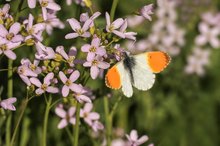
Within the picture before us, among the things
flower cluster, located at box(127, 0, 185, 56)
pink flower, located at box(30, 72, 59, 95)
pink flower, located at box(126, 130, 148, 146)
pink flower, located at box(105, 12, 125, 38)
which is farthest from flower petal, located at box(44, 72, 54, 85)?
flower cluster, located at box(127, 0, 185, 56)

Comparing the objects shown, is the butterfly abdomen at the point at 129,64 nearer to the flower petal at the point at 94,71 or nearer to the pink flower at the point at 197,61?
the flower petal at the point at 94,71

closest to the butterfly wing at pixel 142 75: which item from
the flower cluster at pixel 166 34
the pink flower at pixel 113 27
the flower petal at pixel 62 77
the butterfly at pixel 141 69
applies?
the butterfly at pixel 141 69

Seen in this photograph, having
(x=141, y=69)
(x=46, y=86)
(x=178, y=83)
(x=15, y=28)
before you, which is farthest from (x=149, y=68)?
(x=178, y=83)

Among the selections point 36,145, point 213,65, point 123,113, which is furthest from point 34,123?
point 213,65

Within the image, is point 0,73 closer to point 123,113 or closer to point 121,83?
point 123,113

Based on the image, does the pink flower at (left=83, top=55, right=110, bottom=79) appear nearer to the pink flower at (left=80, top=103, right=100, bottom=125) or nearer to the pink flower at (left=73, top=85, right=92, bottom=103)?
the pink flower at (left=73, top=85, right=92, bottom=103)
